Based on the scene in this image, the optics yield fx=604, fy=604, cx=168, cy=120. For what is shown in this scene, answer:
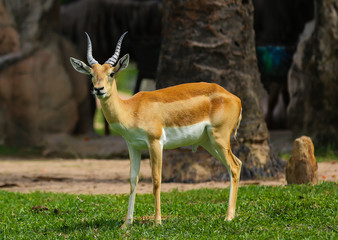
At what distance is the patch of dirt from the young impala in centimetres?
252

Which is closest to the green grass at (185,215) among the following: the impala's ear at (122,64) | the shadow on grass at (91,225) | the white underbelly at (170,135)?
the shadow on grass at (91,225)

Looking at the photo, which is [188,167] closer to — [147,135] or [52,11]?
[147,135]

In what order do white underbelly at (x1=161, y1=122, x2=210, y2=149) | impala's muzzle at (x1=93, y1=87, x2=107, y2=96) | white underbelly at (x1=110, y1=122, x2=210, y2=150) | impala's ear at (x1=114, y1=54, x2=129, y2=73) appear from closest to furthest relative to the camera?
impala's muzzle at (x1=93, y1=87, x2=107, y2=96)
impala's ear at (x1=114, y1=54, x2=129, y2=73)
white underbelly at (x1=110, y1=122, x2=210, y2=150)
white underbelly at (x1=161, y1=122, x2=210, y2=149)

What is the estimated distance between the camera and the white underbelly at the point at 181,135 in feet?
18.4

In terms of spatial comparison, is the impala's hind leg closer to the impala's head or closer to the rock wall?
Answer: the impala's head

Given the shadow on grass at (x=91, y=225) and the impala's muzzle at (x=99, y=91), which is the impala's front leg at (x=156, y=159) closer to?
the shadow on grass at (x=91, y=225)

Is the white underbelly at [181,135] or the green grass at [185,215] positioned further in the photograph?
the white underbelly at [181,135]

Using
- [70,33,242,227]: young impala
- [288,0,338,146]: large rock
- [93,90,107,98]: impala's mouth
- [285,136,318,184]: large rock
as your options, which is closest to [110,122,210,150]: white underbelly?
[70,33,242,227]: young impala

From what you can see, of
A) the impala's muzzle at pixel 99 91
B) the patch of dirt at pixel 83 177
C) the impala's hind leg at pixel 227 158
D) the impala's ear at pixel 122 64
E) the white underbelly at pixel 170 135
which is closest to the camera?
the impala's muzzle at pixel 99 91

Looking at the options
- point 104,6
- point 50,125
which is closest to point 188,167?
point 50,125

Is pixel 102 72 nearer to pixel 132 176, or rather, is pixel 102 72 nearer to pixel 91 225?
pixel 132 176

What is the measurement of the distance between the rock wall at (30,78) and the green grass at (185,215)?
5.62 meters

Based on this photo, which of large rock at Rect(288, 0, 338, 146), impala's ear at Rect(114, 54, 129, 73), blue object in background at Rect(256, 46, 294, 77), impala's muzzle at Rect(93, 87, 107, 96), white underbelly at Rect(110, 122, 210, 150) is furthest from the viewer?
blue object in background at Rect(256, 46, 294, 77)

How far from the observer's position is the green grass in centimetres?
539
